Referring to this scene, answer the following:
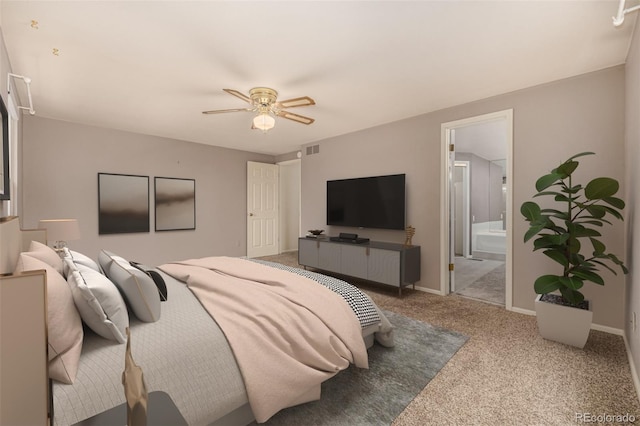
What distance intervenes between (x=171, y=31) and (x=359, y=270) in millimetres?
3370

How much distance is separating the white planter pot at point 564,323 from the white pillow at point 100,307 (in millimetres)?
3106

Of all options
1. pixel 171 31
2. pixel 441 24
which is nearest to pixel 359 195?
pixel 441 24

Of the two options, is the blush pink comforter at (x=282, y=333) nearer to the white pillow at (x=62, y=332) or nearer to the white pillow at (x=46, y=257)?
the white pillow at (x=62, y=332)

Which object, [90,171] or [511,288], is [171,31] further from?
[511,288]

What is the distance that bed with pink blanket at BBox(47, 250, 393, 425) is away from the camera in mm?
1161

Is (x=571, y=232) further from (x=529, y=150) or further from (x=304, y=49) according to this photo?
(x=304, y=49)

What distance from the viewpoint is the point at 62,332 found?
1.13 metres

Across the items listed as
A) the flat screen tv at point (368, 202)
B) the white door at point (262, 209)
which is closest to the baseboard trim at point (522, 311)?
the flat screen tv at point (368, 202)

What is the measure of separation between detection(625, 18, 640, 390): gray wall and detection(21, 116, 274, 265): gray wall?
566cm

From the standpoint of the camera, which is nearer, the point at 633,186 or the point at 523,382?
the point at 523,382

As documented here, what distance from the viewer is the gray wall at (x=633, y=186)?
6.34ft

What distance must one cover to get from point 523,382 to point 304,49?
9.61ft

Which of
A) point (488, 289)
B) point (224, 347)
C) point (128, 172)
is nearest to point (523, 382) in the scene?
point (224, 347)

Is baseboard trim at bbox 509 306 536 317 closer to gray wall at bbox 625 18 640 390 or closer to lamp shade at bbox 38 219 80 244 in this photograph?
gray wall at bbox 625 18 640 390
